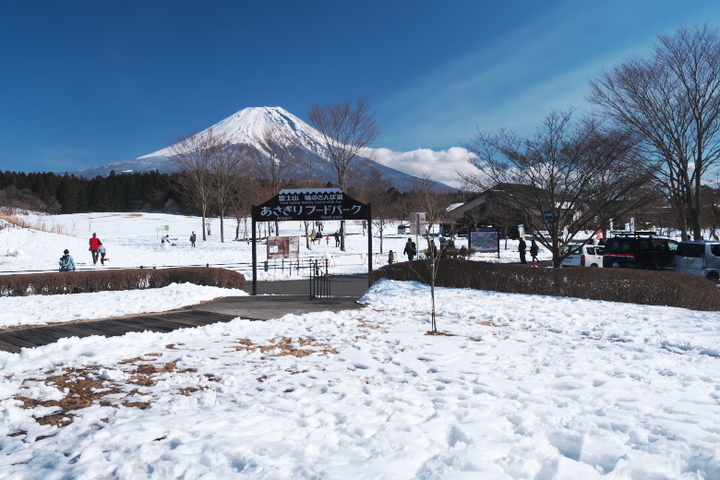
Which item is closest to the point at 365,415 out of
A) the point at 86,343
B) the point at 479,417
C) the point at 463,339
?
the point at 479,417

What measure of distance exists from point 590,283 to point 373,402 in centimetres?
796

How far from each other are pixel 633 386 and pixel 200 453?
4053 millimetres

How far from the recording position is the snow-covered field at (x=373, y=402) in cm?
298

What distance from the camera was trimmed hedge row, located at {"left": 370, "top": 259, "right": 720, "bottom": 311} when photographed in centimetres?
943

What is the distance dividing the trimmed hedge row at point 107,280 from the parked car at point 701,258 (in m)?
14.2

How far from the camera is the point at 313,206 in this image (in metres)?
13.9

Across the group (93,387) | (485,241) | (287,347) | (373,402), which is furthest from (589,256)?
(93,387)

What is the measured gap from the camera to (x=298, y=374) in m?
4.95

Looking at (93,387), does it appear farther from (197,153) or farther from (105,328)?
(197,153)

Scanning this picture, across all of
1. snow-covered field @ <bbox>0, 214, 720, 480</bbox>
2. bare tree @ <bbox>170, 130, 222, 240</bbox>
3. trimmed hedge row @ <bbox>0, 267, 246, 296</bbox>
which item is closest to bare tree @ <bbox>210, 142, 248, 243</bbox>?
bare tree @ <bbox>170, 130, 222, 240</bbox>

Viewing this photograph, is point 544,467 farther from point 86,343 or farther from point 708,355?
point 86,343

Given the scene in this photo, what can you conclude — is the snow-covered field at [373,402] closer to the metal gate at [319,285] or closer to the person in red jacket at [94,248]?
the metal gate at [319,285]

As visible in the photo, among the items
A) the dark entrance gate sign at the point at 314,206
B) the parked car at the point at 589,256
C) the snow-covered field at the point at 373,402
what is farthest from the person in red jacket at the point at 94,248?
the parked car at the point at 589,256

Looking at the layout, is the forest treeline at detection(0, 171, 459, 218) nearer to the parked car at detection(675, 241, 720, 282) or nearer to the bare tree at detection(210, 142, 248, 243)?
the bare tree at detection(210, 142, 248, 243)
